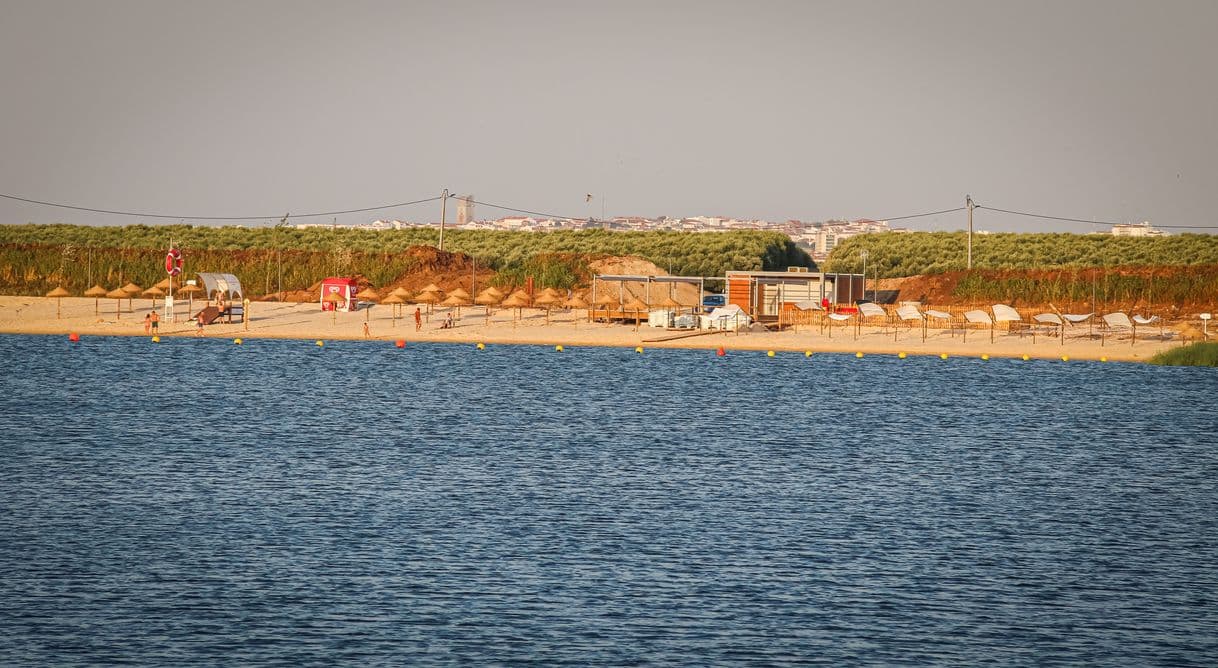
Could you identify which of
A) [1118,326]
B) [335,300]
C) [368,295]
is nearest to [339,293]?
[335,300]

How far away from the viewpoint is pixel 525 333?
76312 mm

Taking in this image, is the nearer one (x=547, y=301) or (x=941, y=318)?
(x=941, y=318)

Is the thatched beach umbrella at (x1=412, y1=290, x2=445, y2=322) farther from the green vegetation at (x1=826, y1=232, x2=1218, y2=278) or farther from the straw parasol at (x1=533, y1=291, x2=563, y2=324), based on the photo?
the green vegetation at (x1=826, y1=232, x2=1218, y2=278)

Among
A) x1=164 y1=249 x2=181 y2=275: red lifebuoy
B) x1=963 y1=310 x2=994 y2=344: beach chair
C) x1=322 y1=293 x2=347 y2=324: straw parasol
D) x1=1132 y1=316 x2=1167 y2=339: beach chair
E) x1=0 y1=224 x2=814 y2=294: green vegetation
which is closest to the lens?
x1=1132 y1=316 x2=1167 y2=339: beach chair

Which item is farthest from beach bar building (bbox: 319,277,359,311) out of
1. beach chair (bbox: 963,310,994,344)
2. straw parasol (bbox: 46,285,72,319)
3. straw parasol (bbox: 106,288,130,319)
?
beach chair (bbox: 963,310,994,344)

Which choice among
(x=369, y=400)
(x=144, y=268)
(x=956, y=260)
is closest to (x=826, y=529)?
(x=369, y=400)

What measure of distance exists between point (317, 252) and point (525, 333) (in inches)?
1291

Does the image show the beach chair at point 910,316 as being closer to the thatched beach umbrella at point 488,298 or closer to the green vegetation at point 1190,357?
the green vegetation at point 1190,357

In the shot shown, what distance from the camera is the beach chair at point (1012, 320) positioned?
2837 inches

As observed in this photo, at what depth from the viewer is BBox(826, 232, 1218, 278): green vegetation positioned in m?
127

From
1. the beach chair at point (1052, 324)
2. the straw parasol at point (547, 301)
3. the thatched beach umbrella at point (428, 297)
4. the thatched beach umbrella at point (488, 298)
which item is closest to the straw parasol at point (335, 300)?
the thatched beach umbrella at point (428, 297)

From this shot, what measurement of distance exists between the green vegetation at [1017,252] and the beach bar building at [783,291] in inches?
1701

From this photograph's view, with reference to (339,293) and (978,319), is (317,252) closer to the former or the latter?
(339,293)

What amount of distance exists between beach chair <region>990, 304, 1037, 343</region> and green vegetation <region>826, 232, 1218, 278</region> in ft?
→ 160
